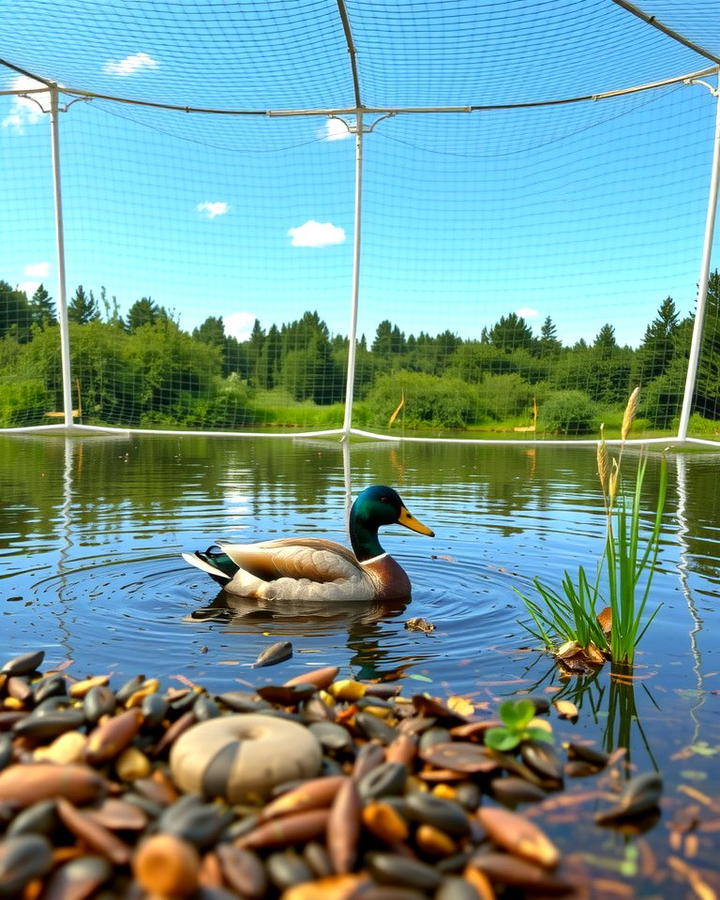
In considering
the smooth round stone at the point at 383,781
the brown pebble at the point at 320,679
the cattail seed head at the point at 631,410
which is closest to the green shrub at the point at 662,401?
the cattail seed head at the point at 631,410

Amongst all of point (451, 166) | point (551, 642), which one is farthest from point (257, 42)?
point (551, 642)

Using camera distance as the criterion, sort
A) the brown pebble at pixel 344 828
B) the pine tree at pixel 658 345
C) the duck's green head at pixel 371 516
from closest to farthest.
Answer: the brown pebble at pixel 344 828 → the duck's green head at pixel 371 516 → the pine tree at pixel 658 345

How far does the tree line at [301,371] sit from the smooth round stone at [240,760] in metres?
13.6

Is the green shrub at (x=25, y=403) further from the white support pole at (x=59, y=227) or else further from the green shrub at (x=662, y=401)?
the green shrub at (x=662, y=401)

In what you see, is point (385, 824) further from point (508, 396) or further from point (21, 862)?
point (508, 396)

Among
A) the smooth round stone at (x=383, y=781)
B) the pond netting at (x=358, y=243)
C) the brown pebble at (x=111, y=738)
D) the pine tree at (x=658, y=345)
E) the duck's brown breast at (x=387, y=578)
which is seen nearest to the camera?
the smooth round stone at (x=383, y=781)

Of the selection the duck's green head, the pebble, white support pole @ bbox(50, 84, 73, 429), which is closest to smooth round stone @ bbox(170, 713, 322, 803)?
the pebble

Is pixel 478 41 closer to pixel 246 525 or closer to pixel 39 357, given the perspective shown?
pixel 246 525

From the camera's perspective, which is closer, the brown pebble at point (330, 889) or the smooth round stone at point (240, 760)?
the brown pebble at point (330, 889)

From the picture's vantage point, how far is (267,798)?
1747 millimetres

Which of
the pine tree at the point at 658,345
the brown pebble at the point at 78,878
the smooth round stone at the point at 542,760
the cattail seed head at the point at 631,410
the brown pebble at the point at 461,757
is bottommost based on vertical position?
the smooth round stone at the point at 542,760

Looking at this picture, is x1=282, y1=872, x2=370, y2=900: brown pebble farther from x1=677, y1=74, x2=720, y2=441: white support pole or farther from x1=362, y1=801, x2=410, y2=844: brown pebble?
x1=677, y1=74, x2=720, y2=441: white support pole

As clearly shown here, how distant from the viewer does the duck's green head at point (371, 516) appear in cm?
392

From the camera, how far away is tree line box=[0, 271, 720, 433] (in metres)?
15.0
